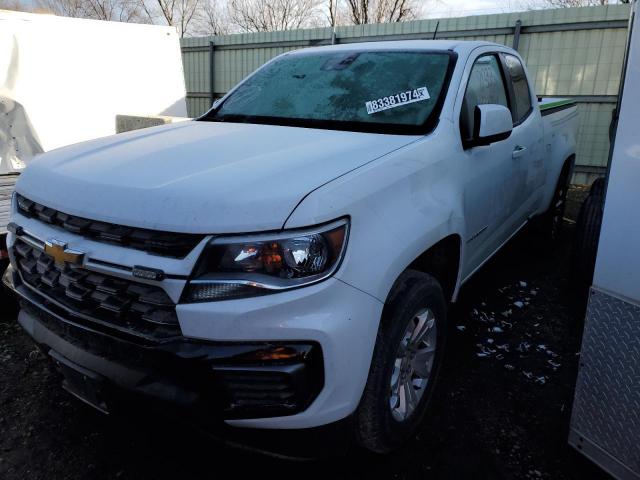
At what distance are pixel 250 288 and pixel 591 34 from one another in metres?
9.11

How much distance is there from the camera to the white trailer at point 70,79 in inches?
181

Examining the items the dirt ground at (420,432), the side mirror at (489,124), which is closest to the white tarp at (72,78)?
the dirt ground at (420,432)

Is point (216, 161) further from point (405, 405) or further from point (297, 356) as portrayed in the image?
point (405, 405)

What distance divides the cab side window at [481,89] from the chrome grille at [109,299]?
172 cm

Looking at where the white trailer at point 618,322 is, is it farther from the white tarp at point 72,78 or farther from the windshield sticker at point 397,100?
the white tarp at point 72,78

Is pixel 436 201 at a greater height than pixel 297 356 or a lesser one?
greater

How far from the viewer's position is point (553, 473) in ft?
7.10

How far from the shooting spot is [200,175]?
1.83 meters

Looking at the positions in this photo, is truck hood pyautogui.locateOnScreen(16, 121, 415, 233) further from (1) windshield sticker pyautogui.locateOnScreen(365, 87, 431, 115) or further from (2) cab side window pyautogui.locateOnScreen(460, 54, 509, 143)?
(2) cab side window pyautogui.locateOnScreen(460, 54, 509, 143)

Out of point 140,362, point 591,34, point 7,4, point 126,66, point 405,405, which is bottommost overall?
point 405,405

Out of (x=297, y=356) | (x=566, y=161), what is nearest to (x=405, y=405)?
(x=297, y=356)

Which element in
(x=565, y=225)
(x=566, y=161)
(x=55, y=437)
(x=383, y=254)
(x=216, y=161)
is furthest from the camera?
(x=565, y=225)

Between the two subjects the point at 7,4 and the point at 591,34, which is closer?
the point at 591,34

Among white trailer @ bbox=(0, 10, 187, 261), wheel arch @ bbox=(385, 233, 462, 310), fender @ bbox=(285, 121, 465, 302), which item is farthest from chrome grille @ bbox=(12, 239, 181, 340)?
white trailer @ bbox=(0, 10, 187, 261)
